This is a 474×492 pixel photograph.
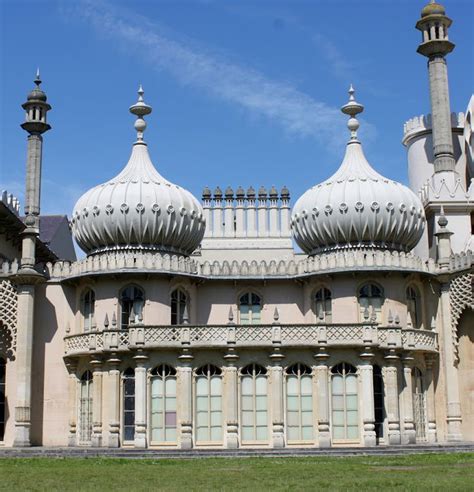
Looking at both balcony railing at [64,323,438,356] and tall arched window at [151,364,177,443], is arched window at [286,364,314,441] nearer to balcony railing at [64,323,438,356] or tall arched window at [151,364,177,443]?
balcony railing at [64,323,438,356]

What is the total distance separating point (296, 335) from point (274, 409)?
2735 mm

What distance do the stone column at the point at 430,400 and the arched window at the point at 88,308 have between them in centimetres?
1357

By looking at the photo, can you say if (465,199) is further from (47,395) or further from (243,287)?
(47,395)

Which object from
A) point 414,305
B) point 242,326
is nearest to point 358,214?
point 414,305

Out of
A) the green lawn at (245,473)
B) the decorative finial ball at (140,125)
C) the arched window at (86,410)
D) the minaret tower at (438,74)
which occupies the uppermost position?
the minaret tower at (438,74)

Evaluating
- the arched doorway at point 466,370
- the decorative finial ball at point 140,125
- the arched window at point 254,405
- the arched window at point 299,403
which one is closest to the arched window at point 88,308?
the arched window at point 254,405

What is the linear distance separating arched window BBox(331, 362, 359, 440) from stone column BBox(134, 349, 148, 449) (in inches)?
266

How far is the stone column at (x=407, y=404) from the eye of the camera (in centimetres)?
3175

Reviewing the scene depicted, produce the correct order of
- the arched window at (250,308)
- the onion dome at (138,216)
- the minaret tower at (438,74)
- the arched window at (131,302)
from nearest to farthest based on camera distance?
the arched window at (131,302)
the onion dome at (138,216)
the arched window at (250,308)
the minaret tower at (438,74)

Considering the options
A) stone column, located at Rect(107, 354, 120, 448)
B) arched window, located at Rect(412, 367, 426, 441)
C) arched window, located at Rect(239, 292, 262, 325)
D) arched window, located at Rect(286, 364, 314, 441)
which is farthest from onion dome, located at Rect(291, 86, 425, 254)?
stone column, located at Rect(107, 354, 120, 448)

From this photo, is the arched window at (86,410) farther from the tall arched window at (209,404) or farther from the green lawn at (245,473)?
the green lawn at (245,473)

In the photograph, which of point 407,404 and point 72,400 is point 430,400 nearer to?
point 407,404

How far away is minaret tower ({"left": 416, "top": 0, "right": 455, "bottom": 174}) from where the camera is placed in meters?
39.2

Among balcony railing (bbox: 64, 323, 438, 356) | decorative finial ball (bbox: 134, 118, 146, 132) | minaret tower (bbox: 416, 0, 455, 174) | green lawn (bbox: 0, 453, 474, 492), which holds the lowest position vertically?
green lawn (bbox: 0, 453, 474, 492)
